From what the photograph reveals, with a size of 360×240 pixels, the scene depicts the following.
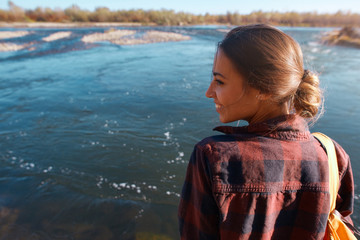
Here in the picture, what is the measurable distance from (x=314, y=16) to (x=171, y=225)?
66.9 m

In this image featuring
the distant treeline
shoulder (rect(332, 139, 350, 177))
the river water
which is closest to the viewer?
shoulder (rect(332, 139, 350, 177))

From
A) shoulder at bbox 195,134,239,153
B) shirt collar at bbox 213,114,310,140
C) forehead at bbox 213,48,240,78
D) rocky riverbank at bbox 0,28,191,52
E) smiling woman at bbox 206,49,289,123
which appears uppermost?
forehead at bbox 213,48,240,78

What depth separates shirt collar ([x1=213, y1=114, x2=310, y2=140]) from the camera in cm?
91

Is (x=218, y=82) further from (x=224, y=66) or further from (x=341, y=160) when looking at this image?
(x=341, y=160)

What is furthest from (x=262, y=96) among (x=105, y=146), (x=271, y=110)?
(x=105, y=146)

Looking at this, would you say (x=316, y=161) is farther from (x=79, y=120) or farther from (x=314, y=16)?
(x=314, y=16)

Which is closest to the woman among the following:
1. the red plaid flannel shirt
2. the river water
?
the red plaid flannel shirt

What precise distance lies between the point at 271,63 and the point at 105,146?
409 centimetres

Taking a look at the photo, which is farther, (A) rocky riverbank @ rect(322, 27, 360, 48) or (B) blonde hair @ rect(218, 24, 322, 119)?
(A) rocky riverbank @ rect(322, 27, 360, 48)

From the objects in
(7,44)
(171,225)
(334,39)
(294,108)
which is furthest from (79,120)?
(334,39)

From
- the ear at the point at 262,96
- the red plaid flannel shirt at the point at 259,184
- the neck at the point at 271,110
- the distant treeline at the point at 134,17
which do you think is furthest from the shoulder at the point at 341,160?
the distant treeline at the point at 134,17

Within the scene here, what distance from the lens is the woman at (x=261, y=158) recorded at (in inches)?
33.2

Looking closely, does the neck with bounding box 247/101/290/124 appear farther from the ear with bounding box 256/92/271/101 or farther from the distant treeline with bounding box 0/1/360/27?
the distant treeline with bounding box 0/1/360/27

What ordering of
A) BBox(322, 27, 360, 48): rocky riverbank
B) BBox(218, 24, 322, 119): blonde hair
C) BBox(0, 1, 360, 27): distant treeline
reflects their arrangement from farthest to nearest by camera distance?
1. BBox(0, 1, 360, 27): distant treeline
2. BBox(322, 27, 360, 48): rocky riverbank
3. BBox(218, 24, 322, 119): blonde hair
